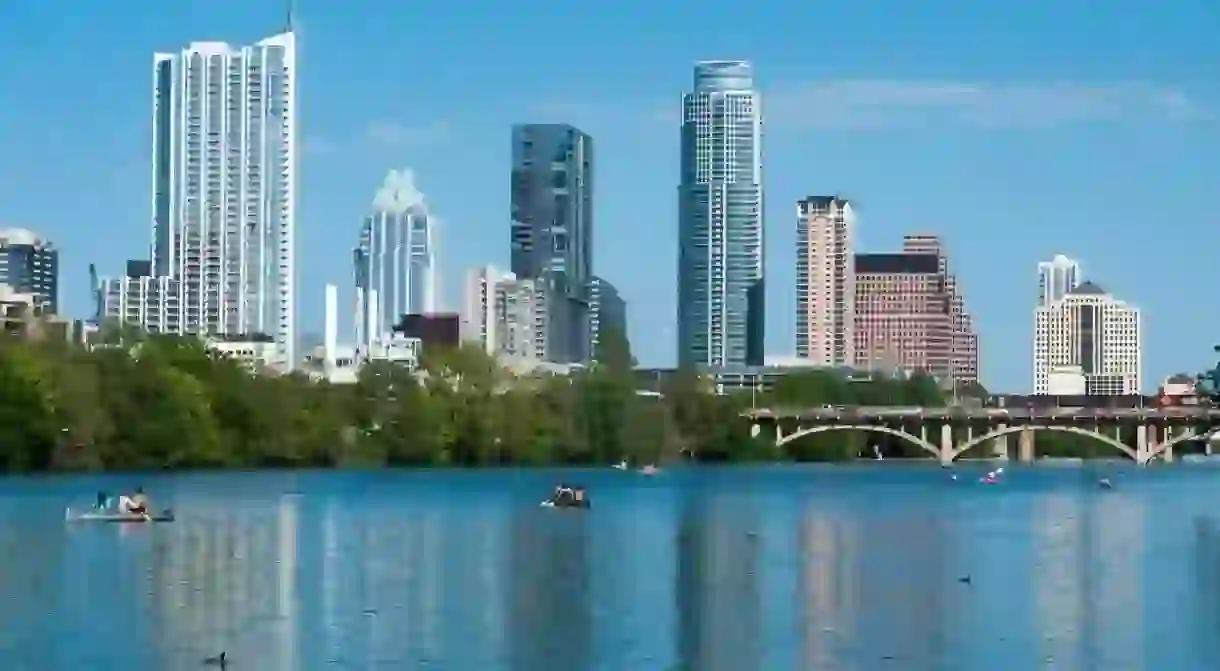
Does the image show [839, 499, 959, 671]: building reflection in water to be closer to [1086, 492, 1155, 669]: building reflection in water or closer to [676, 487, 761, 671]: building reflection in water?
[676, 487, 761, 671]: building reflection in water

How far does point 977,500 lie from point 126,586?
210ft

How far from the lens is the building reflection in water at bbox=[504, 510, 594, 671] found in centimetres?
4050

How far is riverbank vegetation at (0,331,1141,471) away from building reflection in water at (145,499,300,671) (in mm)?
48882

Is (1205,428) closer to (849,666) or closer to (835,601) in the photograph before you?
(835,601)

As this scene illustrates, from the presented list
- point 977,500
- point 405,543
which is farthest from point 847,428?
point 405,543

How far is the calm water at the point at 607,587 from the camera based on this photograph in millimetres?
40750

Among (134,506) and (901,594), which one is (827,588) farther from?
(134,506)

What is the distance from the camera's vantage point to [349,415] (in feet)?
514

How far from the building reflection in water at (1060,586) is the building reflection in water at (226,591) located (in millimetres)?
12559

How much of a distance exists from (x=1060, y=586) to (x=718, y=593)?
775cm

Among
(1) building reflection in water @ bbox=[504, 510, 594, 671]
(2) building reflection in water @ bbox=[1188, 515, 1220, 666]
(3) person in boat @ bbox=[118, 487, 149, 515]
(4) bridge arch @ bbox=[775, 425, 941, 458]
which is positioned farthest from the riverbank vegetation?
(2) building reflection in water @ bbox=[1188, 515, 1220, 666]

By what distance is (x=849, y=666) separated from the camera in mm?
38656

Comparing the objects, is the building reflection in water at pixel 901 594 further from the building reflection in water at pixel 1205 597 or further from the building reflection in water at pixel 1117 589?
the building reflection in water at pixel 1205 597

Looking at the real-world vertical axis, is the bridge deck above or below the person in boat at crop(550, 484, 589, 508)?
above
